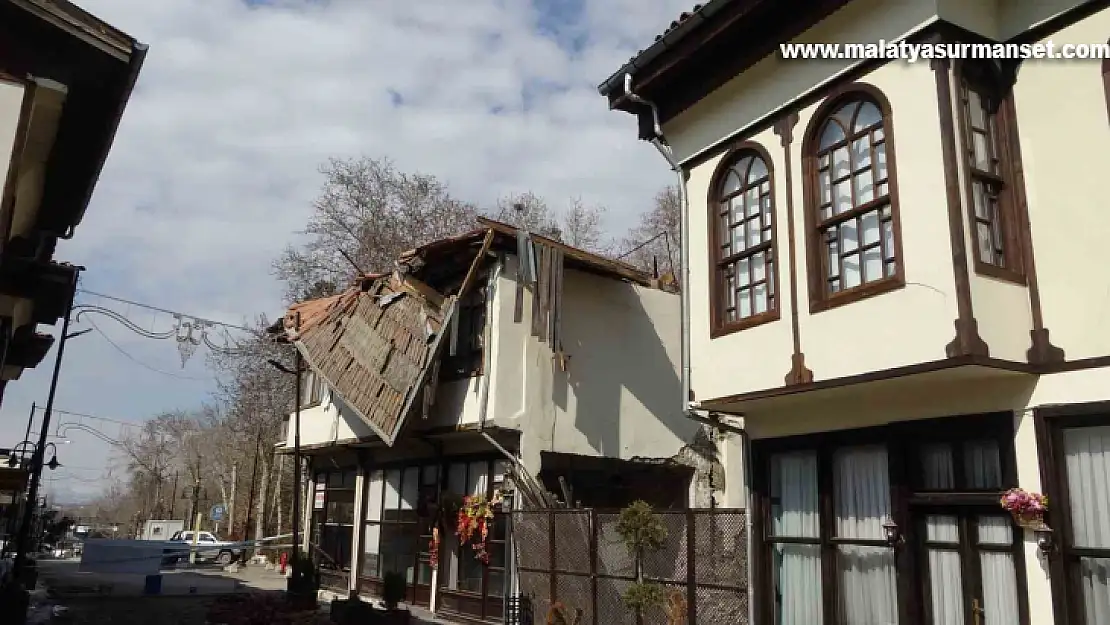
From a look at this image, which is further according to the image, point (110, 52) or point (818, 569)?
point (818, 569)

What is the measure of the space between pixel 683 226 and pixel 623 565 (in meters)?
4.54

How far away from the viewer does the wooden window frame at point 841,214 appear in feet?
24.7

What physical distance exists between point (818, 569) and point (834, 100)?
4.86m

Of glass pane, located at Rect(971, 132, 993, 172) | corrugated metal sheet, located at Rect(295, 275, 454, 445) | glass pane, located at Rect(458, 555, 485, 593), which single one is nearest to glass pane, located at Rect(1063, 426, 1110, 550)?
glass pane, located at Rect(971, 132, 993, 172)

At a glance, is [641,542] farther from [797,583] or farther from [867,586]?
[867,586]

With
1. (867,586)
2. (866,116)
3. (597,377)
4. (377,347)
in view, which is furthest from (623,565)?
(377,347)

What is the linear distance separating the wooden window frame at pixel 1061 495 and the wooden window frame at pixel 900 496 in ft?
0.82

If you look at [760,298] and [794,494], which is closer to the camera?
[794,494]

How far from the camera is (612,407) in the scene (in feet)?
55.1

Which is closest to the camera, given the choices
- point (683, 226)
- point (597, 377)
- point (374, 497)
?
point (683, 226)

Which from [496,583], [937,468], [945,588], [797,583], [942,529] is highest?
[937,468]

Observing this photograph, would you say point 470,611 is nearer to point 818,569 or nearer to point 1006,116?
point 818,569

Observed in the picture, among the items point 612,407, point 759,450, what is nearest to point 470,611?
point 612,407

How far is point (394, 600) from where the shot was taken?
1486 cm
